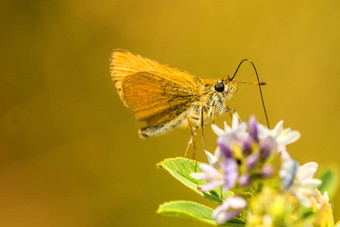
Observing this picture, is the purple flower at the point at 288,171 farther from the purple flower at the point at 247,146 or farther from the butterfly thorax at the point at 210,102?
the butterfly thorax at the point at 210,102

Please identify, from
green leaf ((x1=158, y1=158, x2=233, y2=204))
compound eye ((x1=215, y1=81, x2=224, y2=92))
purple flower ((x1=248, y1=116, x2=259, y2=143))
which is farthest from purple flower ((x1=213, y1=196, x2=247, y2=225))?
compound eye ((x1=215, y1=81, x2=224, y2=92))

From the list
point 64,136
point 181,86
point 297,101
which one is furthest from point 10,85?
point 297,101

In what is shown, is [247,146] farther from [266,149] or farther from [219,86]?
[219,86]

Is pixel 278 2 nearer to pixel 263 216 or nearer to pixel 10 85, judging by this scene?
pixel 10 85

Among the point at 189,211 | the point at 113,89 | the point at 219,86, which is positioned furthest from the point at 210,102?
the point at 113,89

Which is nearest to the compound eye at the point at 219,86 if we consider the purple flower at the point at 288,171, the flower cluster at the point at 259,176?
the flower cluster at the point at 259,176

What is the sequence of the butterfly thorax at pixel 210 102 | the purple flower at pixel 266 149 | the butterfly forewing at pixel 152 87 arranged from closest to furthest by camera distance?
1. the purple flower at pixel 266 149
2. the butterfly thorax at pixel 210 102
3. the butterfly forewing at pixel 152 87

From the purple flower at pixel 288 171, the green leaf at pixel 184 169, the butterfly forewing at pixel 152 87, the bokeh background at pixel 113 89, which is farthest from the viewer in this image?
the bokeh background at pixel 113 89
